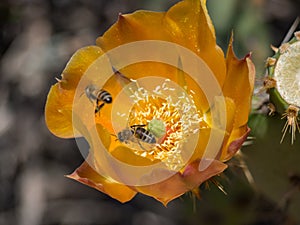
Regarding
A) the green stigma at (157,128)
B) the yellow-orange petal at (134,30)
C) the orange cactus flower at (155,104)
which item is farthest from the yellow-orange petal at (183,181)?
the yellow-orange petal at (134,30)

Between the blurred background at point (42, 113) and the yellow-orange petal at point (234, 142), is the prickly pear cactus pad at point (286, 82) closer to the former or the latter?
the yellow-orange petal at point (234, 142)

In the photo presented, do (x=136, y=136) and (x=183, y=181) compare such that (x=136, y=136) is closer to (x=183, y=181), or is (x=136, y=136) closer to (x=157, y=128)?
(x=157, y=128)

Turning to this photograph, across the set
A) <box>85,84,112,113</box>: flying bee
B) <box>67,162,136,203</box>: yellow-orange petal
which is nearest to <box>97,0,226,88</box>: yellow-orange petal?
<box>85,84,112,113</box>: flying bee

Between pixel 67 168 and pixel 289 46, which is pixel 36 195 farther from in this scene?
pixel 289 46

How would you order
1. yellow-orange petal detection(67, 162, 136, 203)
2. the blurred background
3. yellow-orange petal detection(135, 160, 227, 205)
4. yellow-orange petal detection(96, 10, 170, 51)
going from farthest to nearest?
the blurred background → yellow-orange petal detection(96, 10, 170, 51) → yellow-orange petal detection(67, 162, 136, 203) → yellow-orange petal detection(135, 160, 227, 205)

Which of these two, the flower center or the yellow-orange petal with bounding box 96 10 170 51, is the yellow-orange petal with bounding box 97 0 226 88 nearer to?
the yellow-orange petal with bounding box 96 10 170 51

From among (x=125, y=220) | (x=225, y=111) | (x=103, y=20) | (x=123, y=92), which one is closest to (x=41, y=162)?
(x=125, y=220)
